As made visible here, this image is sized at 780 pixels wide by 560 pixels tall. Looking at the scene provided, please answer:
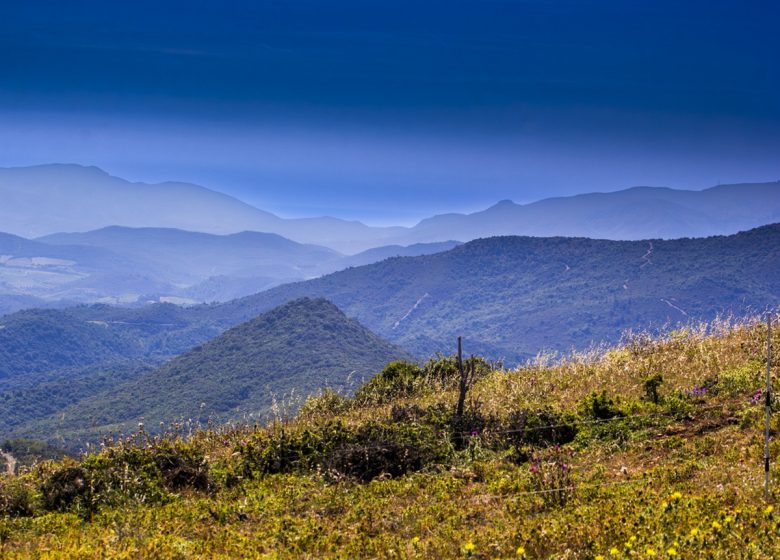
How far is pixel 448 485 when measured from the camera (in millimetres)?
8508

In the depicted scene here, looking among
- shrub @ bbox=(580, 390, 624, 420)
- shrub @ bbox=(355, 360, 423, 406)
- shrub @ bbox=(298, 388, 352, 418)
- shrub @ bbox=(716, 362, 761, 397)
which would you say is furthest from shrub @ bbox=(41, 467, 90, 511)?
shrub @ bbox=(716, 362, 761, 397)

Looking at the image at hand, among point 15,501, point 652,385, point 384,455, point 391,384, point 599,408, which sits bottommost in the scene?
point 391,384

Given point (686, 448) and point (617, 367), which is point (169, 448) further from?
point (617, 367)

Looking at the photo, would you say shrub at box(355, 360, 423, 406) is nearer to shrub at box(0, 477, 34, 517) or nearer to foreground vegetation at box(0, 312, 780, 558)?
foreground vegetation at box(0, 312, 780, 558)

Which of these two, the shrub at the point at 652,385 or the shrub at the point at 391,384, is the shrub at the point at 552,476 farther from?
the shrub at the point at 391,384

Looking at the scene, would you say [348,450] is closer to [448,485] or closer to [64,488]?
[448,485]

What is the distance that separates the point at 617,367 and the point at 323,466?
835 centimetres

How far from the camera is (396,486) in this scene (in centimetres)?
869

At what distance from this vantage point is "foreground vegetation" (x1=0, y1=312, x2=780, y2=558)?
6.14 meters

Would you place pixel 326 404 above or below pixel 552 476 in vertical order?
below

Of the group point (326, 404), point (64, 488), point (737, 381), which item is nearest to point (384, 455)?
point (64, 488)

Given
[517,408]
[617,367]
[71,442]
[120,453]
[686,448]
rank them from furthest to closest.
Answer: [71,442]
[617,367]
[517,408]
[120,453]
[686,448]

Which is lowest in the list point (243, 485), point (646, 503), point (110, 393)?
point (110, 393)

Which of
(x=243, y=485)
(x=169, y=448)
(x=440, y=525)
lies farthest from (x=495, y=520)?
(x=169, y=448)
